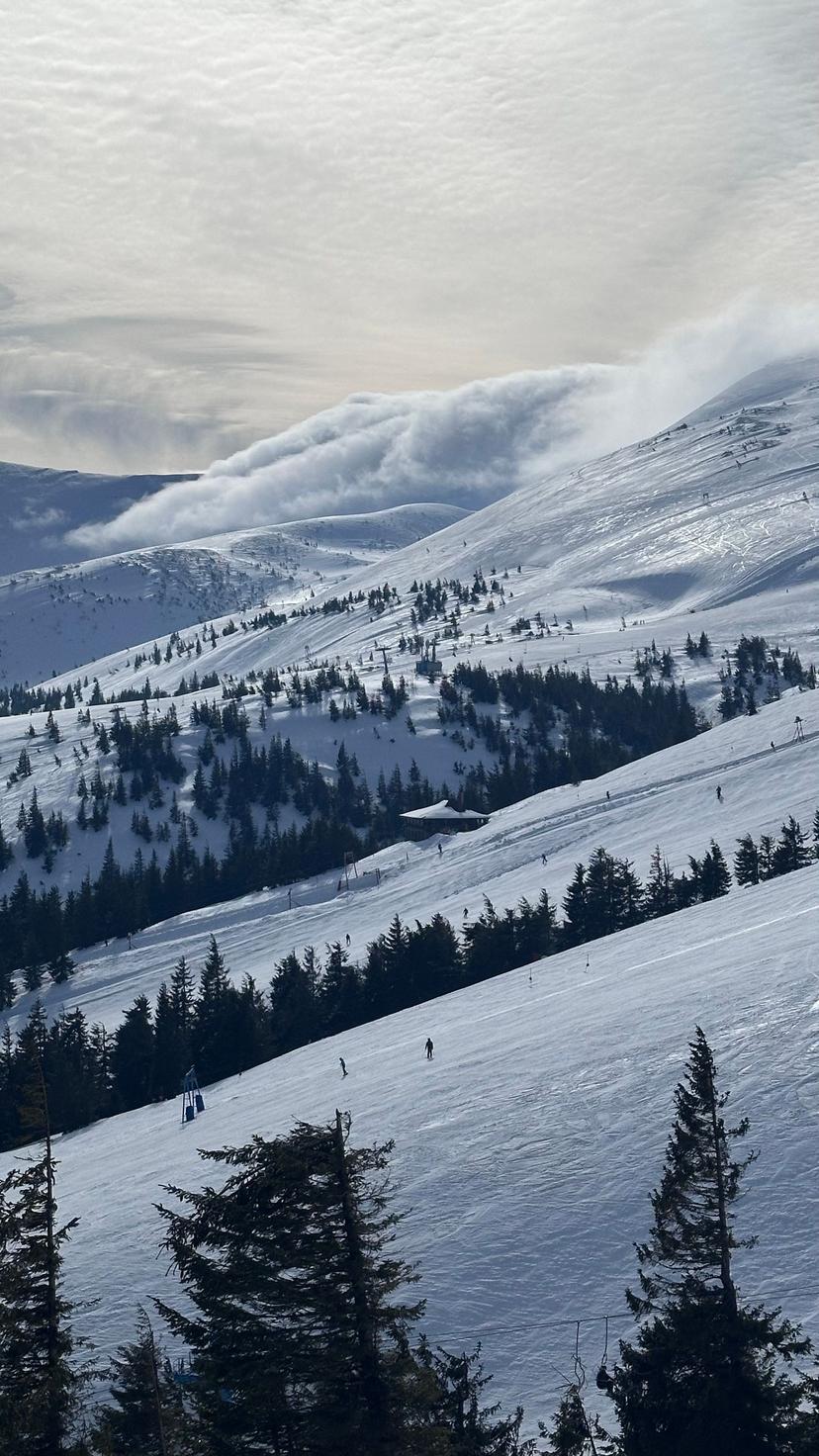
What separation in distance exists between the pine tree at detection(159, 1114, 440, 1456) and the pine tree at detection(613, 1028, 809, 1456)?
3.79 metres

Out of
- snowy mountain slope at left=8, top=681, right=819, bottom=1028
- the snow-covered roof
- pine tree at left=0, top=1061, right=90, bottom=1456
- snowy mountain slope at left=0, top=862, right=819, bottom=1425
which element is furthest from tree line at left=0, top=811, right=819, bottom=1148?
pine tree at left=0, top=1061, right=90, bottom=1456

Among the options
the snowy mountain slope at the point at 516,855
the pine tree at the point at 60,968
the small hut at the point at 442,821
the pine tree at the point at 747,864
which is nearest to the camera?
the pine tree at the point at 747,864

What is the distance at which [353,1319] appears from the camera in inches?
675

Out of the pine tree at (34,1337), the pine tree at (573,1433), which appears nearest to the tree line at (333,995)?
the pine tree at (573,1433)

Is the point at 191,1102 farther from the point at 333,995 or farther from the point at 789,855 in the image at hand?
the point at 789,855

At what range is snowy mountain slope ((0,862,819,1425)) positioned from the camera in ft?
100

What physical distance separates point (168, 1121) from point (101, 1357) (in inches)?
1129

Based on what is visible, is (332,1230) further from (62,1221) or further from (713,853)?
(713,853)

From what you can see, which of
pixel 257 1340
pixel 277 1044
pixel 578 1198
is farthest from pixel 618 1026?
pixel 277 1044

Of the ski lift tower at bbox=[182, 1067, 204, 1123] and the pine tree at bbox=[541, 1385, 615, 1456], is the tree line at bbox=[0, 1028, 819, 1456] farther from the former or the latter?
the ski lift tower at bbox=[182, 1067, 204, 1123]

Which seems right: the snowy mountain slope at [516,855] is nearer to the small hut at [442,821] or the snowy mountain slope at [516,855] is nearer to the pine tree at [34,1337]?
the small hut at [442,821]

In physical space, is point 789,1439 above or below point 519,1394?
above

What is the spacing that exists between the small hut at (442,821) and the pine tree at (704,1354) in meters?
117

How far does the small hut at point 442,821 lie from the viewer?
139625 millimetres
